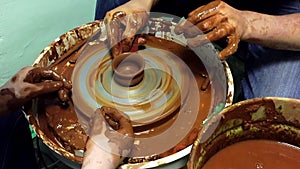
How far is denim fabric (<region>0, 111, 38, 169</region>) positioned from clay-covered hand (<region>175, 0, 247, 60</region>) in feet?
2.24

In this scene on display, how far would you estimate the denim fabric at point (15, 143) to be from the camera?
1.50m

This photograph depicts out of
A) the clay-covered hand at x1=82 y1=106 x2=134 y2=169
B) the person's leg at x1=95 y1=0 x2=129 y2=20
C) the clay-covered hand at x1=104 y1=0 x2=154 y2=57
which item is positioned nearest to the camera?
the clay-covered hand at x1=82 y1=106 x2=134 y2=169

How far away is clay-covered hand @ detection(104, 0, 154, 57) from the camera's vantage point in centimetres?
161

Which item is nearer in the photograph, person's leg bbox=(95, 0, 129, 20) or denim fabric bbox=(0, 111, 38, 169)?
denim fabric bbox=(0, 111, 38, 169)

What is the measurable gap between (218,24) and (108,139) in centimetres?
53

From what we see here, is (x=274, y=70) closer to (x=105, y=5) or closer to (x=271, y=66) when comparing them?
(x=271, y=66)

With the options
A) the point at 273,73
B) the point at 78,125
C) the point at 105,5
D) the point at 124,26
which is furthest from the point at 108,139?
the point at 105,5

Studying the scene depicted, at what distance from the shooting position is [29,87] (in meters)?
1.47


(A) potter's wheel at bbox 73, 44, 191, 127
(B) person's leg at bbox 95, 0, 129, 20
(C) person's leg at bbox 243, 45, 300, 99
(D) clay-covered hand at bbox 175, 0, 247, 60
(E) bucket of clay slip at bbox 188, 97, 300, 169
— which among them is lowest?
(C) person's leg at bbox 243, 45, 300, 99

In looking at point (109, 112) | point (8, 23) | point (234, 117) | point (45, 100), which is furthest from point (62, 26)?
point (234, 117)

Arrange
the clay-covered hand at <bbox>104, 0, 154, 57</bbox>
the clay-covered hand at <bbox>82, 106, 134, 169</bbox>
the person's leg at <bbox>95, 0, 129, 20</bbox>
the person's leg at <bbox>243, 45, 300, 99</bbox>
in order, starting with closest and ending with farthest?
the clay-covered hand at <bbox>82, 106, 134, 169</bbox>
the clay-covered hand at <bbox>104, 0, 154, 57</bbox>
the person's leg at <bbox>243, 45, 300, 99</bbox>
the person's leg at <bbox>95, 0, 129, 20</bbox>

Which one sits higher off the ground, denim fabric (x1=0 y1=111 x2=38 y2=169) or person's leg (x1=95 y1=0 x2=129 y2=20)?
person's leg (x1=95 y1=0 x2=129 y2=20)

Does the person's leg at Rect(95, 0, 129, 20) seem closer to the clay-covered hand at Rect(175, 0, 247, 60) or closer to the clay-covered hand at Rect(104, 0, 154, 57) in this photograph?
the clay-covered hand at Rect(104, 0, 154, 57)

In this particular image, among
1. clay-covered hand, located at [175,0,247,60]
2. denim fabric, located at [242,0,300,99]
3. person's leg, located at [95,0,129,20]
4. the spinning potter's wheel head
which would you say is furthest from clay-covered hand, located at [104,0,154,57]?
denim fabric, located at [242,0,300,99]
